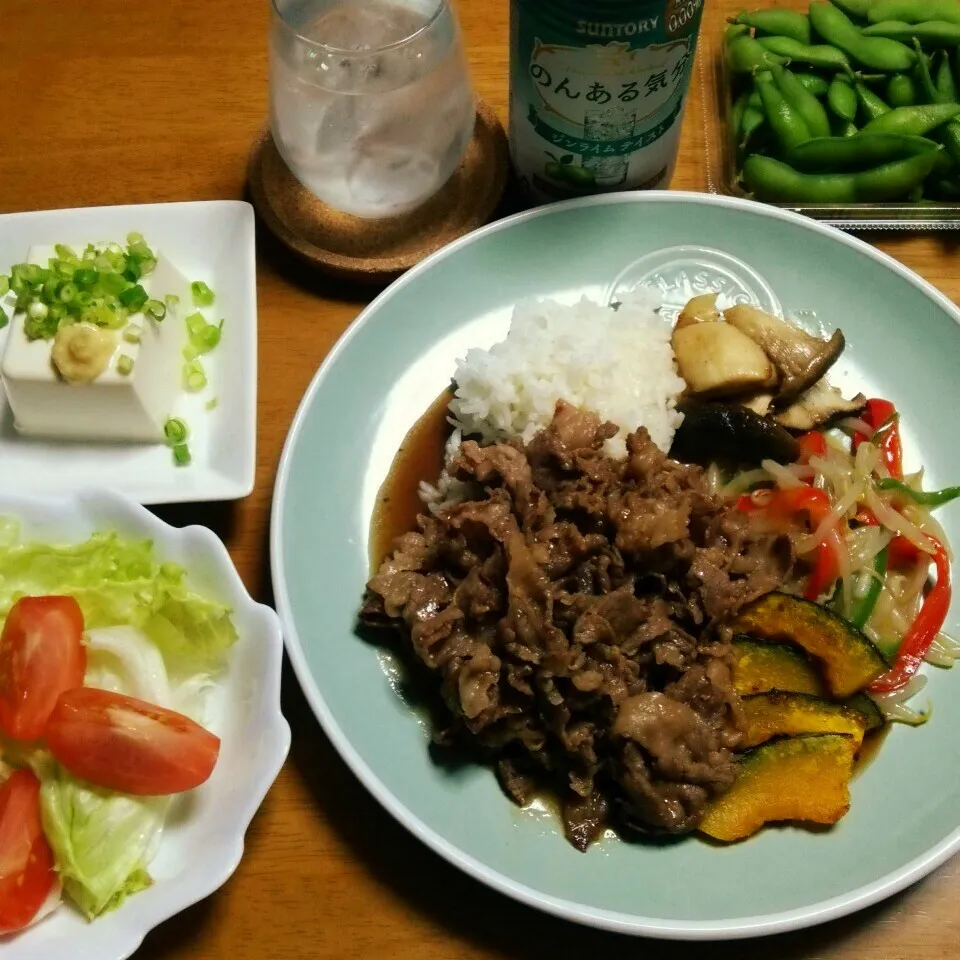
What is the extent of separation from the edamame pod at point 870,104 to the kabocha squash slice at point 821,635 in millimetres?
1894

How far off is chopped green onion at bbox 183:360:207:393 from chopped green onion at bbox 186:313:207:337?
0.36 feet

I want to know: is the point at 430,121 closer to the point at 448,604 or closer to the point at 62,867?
the point at 448,604

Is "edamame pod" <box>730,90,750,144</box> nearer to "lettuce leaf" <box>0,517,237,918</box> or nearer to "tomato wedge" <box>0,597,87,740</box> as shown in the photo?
"lettuce leaf" <box>0,517,237,918</box>

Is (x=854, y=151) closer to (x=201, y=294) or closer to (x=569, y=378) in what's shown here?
(x=569, y=378)

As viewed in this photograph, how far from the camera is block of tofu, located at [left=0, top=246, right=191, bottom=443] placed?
96.7 inches

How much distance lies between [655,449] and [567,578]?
43cm

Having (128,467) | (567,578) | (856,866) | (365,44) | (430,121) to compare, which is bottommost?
(856,866)

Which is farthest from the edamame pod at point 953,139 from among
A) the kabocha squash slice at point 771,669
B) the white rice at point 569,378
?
the kabocha squash slice at point 771,669

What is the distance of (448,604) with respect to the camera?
2230 millimetres

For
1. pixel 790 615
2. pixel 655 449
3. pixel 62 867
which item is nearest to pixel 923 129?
pixel 655 449

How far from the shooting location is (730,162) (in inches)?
121

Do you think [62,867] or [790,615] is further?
[790,615]

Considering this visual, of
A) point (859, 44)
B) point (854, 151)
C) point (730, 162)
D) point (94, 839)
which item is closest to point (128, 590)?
point (94, 839)

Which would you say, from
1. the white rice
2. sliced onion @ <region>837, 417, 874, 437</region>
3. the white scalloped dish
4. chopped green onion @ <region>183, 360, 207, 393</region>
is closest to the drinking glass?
the white rice
